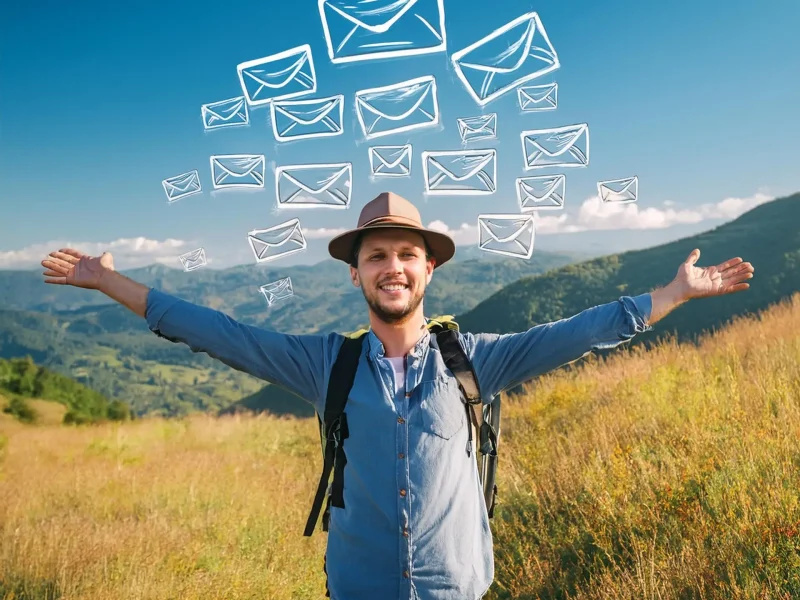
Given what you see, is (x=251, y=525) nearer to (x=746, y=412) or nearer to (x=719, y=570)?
(x=719, y=570)

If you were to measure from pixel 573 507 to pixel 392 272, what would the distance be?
3697mm

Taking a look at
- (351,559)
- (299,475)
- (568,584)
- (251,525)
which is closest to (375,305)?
(351,559)

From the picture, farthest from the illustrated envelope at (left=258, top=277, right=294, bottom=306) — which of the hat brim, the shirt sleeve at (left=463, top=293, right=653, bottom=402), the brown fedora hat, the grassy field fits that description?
the shirt sleeve at (left=463, top=293, right=653, bottom=402)

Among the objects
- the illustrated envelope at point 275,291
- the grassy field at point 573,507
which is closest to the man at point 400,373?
the grassy field at point 573,507

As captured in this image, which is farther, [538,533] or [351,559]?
[538,533]

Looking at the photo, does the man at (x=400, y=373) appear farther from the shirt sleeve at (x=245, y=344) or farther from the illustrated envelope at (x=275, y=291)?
the illustrated envelope at (x=275, y=291)

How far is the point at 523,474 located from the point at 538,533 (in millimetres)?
1633

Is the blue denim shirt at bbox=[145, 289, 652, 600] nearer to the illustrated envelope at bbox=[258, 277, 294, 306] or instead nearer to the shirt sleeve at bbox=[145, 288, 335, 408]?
the shirt sleeve at bbox=[145, 288, 335, 408]

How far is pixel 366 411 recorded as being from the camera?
2357 mm

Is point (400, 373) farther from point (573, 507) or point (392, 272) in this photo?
point (573, 507)

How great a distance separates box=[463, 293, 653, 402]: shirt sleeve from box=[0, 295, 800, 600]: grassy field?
1697 millimetres

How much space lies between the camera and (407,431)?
2.34 meters

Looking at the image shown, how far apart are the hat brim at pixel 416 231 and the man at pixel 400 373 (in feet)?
0.04

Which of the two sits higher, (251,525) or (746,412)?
(746,412)
